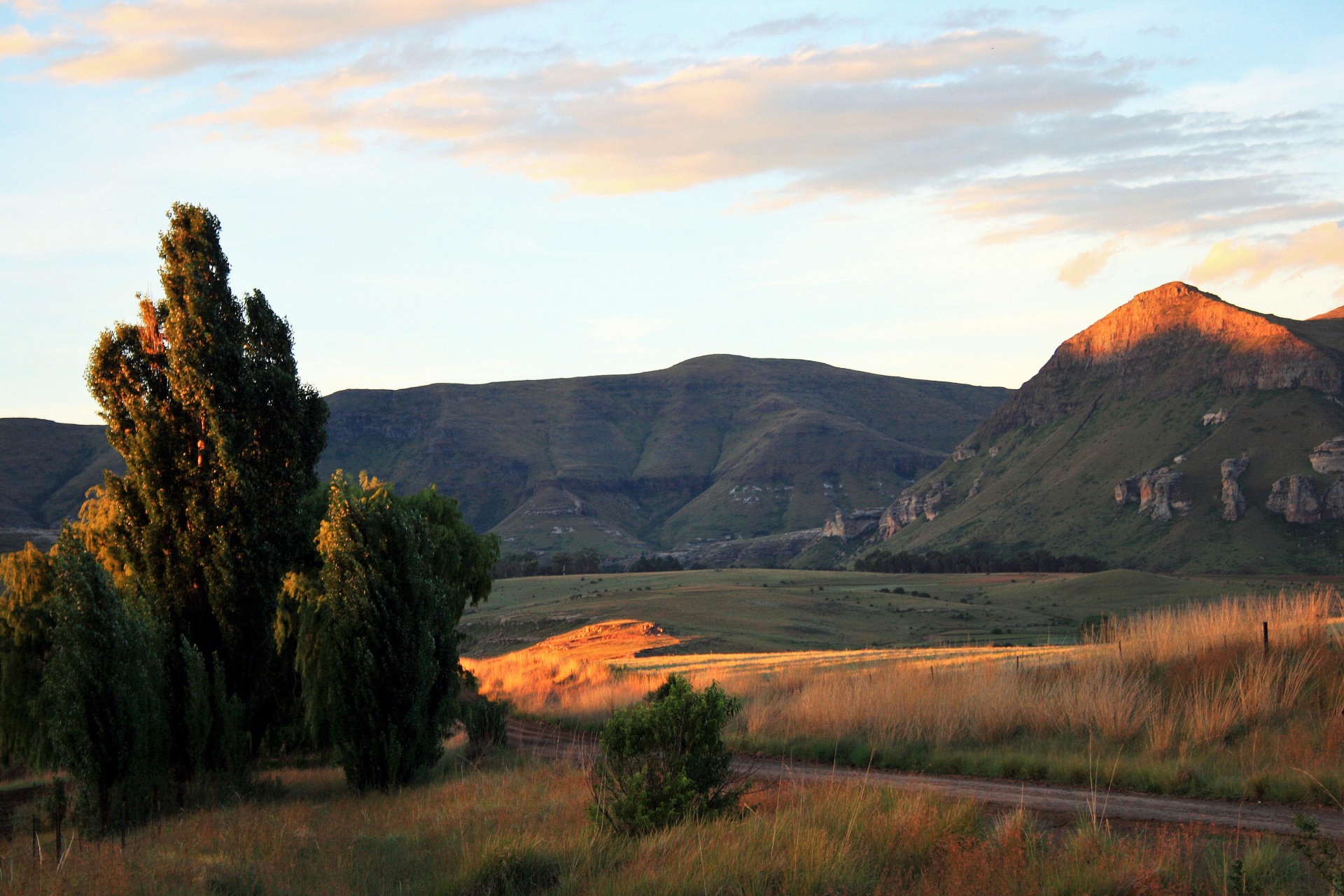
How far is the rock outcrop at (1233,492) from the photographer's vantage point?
339ft

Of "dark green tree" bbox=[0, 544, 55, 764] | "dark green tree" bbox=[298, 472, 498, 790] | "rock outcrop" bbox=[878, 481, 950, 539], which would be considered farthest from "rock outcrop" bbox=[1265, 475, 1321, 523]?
"dark green tree" bbox=[0, 544, 55, 764]

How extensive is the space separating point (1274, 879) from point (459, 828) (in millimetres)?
7501

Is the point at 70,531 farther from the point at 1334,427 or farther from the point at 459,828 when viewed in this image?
the point at 1334,427

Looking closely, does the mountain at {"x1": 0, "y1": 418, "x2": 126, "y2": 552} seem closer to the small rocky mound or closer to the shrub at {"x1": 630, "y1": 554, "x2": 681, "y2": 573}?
the shrub at {"x1": 630, "y1": 554, "x2": 681, "y2": 573}

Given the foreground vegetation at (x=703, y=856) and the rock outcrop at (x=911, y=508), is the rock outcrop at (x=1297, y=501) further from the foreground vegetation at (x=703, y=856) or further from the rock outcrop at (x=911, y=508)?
the foreground vegetation at (x=703, y=856)

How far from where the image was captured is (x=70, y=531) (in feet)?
56.8

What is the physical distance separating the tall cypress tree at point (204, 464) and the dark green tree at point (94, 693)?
308cm

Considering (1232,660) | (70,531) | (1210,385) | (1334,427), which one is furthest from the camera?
(1210,385)

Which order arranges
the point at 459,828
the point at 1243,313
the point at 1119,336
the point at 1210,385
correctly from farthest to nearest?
the point at 1119,336 → the point at 1243,313 → the point at 1210,385 → the point at 459,828

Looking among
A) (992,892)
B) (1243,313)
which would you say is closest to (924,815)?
(992,892)

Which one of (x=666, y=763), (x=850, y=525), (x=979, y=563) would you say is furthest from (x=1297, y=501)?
(x=666, y=763)

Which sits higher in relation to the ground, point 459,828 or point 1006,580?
point 459,828

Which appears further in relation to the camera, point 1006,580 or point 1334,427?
point 1334,427

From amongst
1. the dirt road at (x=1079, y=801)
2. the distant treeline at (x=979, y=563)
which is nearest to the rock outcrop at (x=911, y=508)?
the distant treeline at (x=979, y=563)
